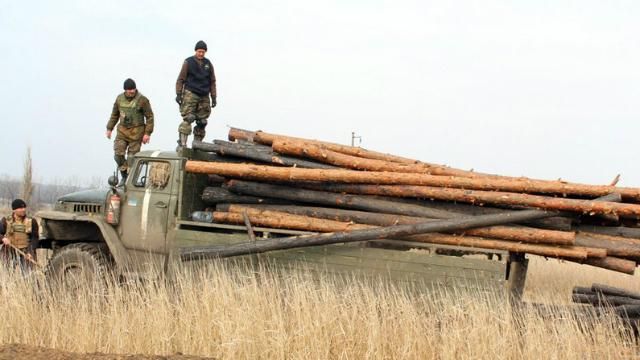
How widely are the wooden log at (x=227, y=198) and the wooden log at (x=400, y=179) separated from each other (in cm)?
40

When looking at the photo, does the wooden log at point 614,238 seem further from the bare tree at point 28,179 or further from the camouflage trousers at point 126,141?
the bare tree at point 28,179

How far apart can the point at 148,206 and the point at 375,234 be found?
3446 millimetres

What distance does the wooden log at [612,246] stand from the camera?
8.05 meters

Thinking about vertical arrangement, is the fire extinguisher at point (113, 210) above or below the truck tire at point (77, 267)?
above

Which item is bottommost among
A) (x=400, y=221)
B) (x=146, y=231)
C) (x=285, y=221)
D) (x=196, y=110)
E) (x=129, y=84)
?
(x=146, y=231)

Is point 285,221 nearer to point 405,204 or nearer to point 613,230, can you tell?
point 405,204

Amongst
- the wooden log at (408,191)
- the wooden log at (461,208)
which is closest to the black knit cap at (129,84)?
the wooden log at (408,191)

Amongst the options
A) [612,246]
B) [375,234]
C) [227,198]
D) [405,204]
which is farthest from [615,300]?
[227,198]

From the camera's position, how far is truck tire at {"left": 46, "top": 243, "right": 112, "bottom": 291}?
378 inches

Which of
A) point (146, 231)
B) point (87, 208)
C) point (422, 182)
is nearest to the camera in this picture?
point (422, 182)

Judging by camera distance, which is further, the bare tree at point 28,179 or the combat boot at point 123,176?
the bare tree at point 28,179

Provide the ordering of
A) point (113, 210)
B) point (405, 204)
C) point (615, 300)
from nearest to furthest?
point (405, 204) → point (615, 300) → point (113, 210)

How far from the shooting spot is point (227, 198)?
9.38 m

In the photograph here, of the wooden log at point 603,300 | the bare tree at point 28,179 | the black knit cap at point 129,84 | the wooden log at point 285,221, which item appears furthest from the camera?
the bare tree at point 28,179
